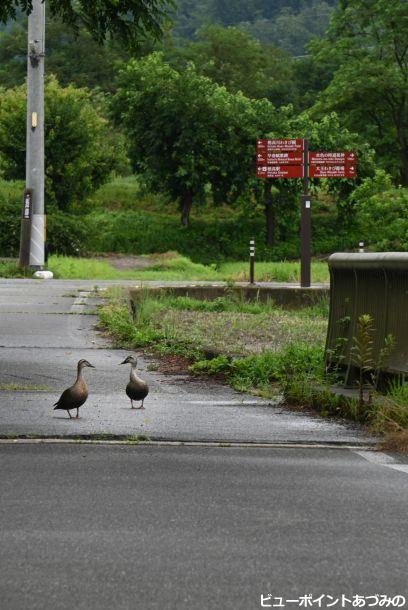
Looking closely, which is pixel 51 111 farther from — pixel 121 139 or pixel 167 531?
pixel 167 531

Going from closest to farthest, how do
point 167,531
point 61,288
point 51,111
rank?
point 167,531, point 61,288, point 51,111

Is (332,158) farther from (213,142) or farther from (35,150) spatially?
(213,142)

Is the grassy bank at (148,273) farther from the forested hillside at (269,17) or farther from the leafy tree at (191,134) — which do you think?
the forested hillside at (269,17)

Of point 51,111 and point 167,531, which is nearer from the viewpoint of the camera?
point 167,531

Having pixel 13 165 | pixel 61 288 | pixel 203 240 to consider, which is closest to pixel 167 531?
pixel 61 288

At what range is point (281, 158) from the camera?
34281mm

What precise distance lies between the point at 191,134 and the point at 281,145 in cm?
2427

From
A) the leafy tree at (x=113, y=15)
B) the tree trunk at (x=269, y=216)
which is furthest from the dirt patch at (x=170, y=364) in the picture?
the tree trunk at (x=269, y=216)

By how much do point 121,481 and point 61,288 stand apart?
68.8 feet

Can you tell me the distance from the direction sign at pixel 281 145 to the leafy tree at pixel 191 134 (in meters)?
23.3

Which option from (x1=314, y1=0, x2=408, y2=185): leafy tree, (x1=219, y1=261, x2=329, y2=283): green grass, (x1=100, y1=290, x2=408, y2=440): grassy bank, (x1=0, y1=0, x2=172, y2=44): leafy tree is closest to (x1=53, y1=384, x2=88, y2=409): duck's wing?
(x1=100, y1=290, x2=408, y2=440): grassy bank

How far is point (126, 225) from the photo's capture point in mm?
60750

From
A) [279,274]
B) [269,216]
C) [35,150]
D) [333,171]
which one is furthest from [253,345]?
[269,216]

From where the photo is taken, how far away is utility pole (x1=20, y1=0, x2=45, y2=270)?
3447 centimetres
